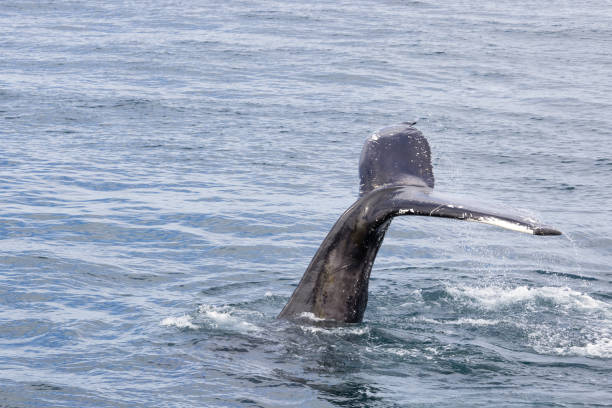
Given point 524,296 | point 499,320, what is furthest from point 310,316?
point 524,296

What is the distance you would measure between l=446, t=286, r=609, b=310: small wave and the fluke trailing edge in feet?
7.10

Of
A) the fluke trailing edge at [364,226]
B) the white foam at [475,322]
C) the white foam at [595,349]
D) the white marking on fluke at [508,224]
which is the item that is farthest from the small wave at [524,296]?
the white marking on fluke at [508,224]

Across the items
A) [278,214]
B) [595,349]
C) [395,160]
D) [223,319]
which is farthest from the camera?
[278,214]

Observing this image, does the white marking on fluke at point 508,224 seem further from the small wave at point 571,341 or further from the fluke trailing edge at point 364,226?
the small wave at point 571,341

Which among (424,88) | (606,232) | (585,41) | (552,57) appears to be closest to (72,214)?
(606,232)

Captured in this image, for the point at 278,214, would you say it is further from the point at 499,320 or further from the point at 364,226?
the point at 364,226

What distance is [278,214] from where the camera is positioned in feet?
49.1

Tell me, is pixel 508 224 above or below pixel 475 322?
above

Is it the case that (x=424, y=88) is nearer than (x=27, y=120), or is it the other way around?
(x=27, y=120)

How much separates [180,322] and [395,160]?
2661 millimetres

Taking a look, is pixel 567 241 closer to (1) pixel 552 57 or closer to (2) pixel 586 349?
(2) pixel 586 349

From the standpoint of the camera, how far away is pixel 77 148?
18219 mm

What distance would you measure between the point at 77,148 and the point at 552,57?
589 inches

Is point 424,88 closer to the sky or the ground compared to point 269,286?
closer to the sky
